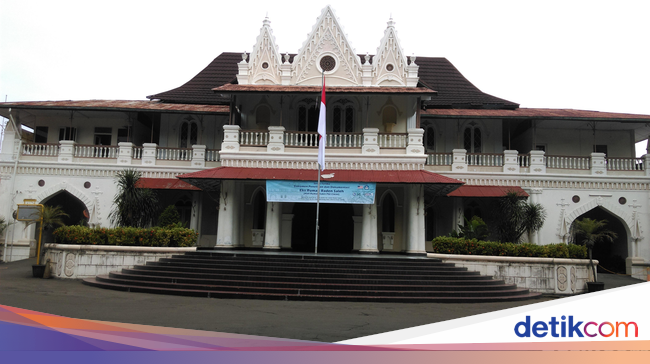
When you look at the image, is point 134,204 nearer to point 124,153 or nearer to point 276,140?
point 124,153

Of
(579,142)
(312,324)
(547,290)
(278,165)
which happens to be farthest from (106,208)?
(579,142)

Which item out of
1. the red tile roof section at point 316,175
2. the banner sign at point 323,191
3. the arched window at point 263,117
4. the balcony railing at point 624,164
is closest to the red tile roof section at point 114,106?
the arched window at point 263,117

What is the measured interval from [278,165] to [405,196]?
5279mm

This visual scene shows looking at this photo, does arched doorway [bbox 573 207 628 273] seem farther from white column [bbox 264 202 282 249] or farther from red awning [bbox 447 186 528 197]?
white column [bbox 264 202 282 249]

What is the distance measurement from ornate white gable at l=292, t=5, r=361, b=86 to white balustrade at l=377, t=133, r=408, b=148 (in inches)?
109

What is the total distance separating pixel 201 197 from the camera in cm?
2230

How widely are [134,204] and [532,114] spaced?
17467 millimetres

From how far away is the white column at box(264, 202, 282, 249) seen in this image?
19156 mm

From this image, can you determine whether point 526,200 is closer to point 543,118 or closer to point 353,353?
point 543,118

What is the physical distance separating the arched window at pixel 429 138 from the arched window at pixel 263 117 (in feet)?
25.0

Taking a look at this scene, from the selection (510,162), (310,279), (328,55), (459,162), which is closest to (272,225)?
(310,279)

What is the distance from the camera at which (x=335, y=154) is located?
64.4ft

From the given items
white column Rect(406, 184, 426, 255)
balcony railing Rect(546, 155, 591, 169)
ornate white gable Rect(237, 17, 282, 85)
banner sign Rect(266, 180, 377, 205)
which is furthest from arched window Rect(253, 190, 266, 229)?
balcony railing Rect(546, 155, 591, 169)

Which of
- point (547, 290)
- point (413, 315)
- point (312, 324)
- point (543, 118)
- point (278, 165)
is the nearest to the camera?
point (312, 324)
